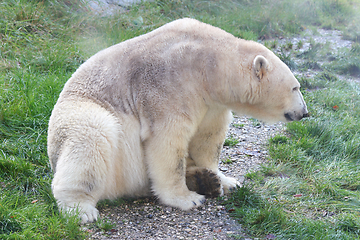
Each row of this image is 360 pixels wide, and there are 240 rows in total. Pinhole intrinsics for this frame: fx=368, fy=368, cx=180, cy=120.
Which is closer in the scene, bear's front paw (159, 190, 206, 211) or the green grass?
the green grass

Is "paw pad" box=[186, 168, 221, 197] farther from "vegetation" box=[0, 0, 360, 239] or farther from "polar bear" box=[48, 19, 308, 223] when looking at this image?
"vegetation" box=[0, 0, 360, 239]

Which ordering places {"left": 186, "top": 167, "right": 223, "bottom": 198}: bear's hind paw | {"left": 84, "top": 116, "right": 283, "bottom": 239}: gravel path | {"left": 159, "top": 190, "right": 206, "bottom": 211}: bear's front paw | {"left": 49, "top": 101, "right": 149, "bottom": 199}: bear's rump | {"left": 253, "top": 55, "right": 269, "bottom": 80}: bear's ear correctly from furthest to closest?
{"left": 186, "top": 167, "right": 223, "bottom": 198}: bear's hind paw, {"left": 159, "top": 190, "right": 206, "bottom": 211}: bear's front paw, {"left": 253, "top": 55, "right": 269, "bottom": 80}: bear's ear, {"left": 49, "top": 101, "right": 149, "bottom": 199}: bear's rump, {"left": 84, "top": 116, "right": 283, "bottom": 239}: gravel path

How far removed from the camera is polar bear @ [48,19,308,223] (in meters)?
3.52

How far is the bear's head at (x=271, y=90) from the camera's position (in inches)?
144

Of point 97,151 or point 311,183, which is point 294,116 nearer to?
point 311,183

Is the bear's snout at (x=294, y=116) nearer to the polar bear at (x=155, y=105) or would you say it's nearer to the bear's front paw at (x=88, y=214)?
the polar bear at (x=155, y=105)

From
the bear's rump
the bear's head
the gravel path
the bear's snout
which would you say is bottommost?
the gravel path

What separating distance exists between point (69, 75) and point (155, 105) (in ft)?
8.83

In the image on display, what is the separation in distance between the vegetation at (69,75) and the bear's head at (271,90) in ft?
2.87

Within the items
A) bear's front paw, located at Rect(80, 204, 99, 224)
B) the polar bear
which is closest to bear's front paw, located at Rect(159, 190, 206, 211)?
the polar bear

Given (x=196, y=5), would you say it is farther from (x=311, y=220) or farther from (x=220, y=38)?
(x=311, y=220)

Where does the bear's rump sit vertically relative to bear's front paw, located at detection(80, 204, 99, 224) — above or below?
above

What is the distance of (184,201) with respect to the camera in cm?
376

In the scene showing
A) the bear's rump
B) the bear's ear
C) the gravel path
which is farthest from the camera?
the bear's ear
